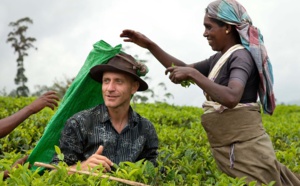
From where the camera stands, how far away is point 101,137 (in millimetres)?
4082

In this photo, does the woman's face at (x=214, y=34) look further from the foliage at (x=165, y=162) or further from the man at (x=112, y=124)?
the foliage at (x=165, y=162)

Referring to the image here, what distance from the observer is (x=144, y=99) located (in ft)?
59.1

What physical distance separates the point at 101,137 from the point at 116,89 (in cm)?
40

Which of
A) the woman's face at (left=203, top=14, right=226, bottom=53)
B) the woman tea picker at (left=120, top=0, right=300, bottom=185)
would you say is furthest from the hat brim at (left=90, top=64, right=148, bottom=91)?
the woman's face at (left=203, top=14, right=226, bottom=53)

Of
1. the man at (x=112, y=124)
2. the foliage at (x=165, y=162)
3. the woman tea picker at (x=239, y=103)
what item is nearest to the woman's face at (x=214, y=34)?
the woman tea picker at (x=239, y=103)

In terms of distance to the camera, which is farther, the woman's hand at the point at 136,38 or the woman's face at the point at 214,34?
the woman's hand at the point at 136,38

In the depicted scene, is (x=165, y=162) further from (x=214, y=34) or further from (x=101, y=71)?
(x=214, y=34)

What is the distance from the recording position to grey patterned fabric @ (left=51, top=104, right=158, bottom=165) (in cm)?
402

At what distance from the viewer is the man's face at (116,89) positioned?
4037mm

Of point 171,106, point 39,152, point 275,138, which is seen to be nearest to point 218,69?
point 39,152

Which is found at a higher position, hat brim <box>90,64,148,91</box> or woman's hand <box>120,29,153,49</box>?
woman's hand <box>120,29,153,49</box>

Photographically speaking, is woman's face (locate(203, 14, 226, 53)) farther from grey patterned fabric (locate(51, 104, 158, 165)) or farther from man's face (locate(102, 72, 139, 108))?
grey patterned fabric (locate(51, 104, 158, 165))

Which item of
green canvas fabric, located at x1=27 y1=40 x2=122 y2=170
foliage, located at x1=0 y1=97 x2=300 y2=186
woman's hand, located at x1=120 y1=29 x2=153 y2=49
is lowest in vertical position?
foliage, located at x1=0 y1=97 x2=300 y2=186

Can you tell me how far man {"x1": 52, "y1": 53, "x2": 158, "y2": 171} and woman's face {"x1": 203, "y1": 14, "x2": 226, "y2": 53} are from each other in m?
0.60
